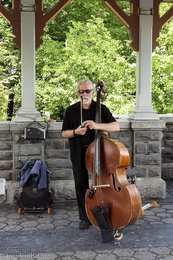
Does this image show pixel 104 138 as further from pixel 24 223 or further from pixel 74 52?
pixel 74 52

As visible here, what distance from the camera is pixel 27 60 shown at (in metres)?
5.21

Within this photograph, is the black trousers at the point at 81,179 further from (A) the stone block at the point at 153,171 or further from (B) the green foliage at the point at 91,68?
(B) the green foliage at the point at 91,68

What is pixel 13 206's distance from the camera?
16.4 feet

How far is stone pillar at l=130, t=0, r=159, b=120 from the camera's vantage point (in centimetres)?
538

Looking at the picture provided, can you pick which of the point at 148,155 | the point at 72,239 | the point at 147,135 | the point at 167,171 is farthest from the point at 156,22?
the point at 72,239

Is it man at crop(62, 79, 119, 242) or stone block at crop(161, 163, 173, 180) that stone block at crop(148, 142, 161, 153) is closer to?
stone block at crop(161, 163, 173, 180)

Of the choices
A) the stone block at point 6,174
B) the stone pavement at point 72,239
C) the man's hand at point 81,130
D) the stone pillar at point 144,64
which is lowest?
the stone pavement at point 72,239

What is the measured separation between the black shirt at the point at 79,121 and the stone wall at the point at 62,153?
3.87 feet

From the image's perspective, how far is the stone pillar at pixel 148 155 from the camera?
17.5 ft

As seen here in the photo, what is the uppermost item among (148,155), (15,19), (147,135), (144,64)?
(15,19)

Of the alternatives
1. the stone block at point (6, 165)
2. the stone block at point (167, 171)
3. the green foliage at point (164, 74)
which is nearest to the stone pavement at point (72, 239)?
the stone block at point (6, 165)

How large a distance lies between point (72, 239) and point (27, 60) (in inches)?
92.4

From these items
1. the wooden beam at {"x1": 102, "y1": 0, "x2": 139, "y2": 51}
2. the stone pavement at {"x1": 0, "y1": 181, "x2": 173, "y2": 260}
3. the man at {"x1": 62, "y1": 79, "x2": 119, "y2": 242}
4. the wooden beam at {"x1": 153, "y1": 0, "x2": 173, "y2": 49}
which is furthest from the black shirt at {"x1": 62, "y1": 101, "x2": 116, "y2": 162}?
the wooden beam at {"x1": 153, "y1": 0, "x2": 173, "y2": 49}

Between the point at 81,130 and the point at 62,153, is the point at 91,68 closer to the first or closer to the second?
the point at 62,153
